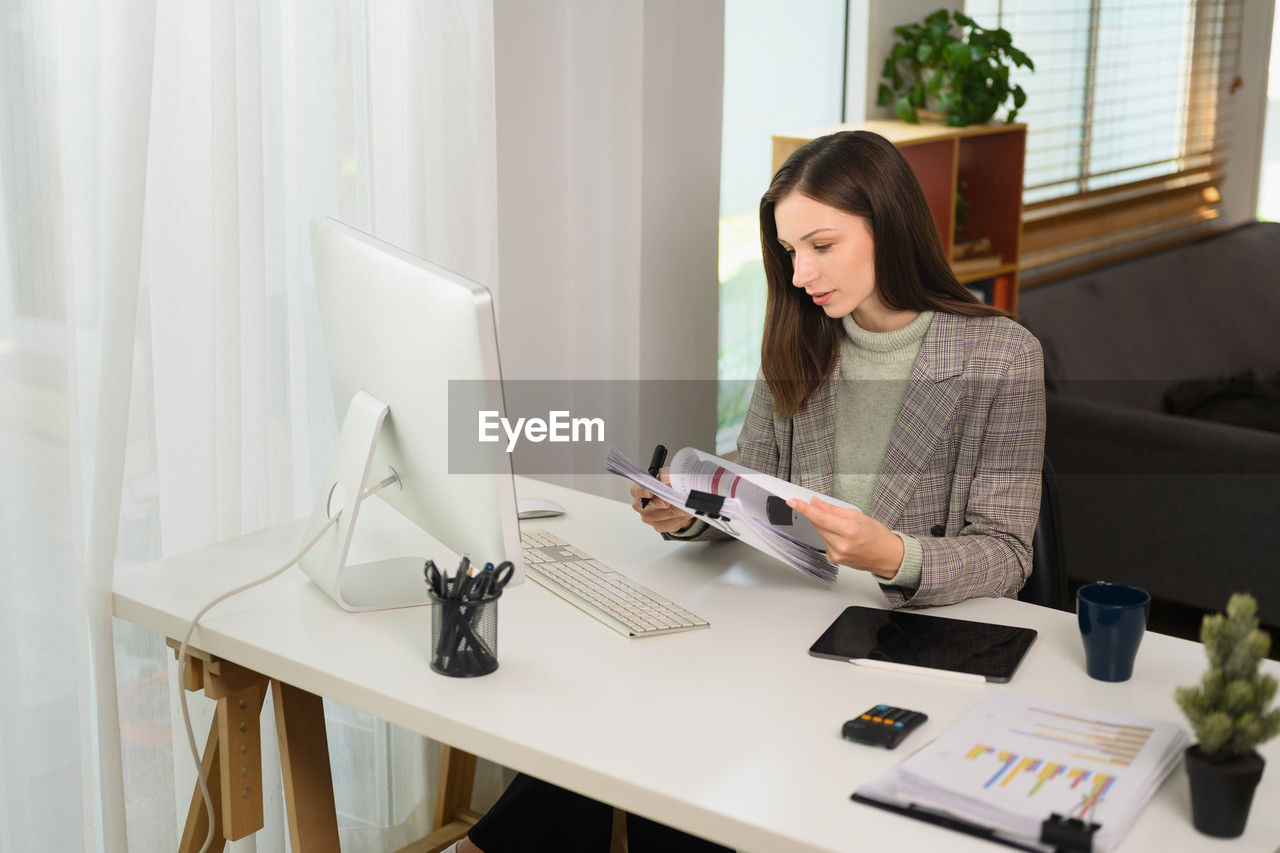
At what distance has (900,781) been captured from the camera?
1.07 m

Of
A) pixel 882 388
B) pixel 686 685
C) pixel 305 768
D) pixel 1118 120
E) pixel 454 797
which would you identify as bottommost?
pixel 454 797

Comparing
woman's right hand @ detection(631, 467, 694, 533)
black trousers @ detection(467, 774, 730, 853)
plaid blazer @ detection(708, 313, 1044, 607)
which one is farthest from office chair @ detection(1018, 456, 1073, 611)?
black trousers @ detection(467, 774, 730, 853)

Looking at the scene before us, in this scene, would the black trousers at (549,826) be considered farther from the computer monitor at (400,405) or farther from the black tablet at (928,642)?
the black tablet at (928,642)

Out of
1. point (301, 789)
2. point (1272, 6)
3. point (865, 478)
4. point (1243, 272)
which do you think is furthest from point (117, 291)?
point (1272, 6)

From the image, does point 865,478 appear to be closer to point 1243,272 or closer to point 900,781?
point 900,781

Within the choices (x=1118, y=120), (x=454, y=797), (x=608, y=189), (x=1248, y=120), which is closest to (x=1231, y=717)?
(x=454, y=797)

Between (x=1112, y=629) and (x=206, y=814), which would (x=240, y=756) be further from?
(x=1112, y=629)

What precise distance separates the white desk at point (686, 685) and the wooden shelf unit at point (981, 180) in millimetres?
1887

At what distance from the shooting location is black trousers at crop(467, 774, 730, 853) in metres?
1.73

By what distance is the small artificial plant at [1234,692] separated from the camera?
987 mm

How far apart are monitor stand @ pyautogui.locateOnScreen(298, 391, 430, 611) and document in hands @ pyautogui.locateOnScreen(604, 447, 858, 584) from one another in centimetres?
29

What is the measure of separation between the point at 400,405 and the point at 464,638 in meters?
0.27

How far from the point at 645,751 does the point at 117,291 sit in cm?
91

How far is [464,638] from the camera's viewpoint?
135cm
